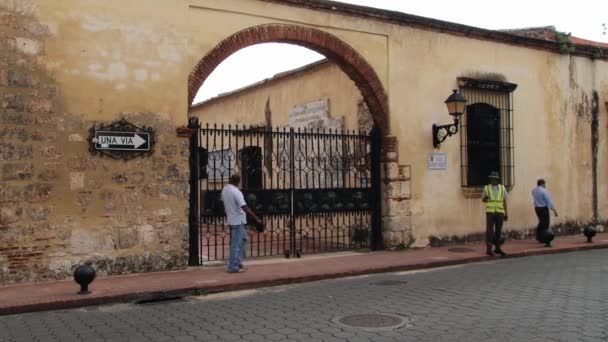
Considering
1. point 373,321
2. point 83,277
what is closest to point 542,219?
point 373,321

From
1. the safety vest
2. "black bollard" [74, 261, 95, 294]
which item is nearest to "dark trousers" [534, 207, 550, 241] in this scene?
the safety vest

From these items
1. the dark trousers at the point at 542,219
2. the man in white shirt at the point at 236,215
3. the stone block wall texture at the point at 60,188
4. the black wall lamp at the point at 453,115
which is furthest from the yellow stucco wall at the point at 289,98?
the stone block wall texture at the point at 60,188

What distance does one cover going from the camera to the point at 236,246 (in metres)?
9.03

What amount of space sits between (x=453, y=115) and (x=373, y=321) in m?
7.08

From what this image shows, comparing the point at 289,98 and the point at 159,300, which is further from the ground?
the point at 289,98

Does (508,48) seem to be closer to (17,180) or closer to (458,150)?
(458,150)

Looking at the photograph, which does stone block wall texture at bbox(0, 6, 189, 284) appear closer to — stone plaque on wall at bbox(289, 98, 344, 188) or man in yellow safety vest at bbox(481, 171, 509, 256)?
stone plaque on wall at bbox(289, 98, 344, 188)

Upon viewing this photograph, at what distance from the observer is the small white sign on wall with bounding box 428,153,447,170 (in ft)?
40.3

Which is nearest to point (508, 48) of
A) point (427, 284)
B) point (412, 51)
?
point (412, 51)

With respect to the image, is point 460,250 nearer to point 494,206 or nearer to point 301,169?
point 494,206

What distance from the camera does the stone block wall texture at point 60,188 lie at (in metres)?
8.10

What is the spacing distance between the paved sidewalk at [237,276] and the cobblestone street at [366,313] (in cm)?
23

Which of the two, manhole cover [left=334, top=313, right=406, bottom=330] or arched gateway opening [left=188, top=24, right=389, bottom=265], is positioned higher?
arched gateway opening [left=188, top=24, right=389, bottom=265]

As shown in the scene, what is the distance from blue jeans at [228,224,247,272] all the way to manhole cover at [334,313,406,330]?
3.27 m
